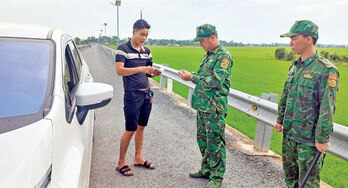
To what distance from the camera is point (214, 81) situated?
333cm

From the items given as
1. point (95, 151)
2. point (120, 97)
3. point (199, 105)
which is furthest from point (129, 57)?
point (120, 97)

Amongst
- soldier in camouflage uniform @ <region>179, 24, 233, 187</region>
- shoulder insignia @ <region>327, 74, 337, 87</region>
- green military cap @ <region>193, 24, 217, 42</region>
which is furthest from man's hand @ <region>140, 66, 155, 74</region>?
shoulder insignia @ <region>327, 74, 337, 87</region>

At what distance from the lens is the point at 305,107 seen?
8.57 feet

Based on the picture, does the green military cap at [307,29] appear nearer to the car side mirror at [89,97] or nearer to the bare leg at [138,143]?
the car side mirror at [89,97]

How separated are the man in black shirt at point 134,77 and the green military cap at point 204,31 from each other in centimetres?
67

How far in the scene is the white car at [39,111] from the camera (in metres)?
1.50

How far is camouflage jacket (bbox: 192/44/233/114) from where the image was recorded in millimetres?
3322

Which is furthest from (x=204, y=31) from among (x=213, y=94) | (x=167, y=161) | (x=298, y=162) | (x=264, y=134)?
(x=264, y=134)

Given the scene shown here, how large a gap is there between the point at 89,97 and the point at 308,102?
76.9 inches

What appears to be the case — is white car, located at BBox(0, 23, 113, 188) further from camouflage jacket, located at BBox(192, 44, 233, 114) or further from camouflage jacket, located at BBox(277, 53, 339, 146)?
camouflage jacket, located at BBox(277, 53, 339, 146)

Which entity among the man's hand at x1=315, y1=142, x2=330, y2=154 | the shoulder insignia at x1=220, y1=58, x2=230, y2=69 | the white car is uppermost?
the shoulder insignia at x1=220, y1=58, x2=230, y2=69

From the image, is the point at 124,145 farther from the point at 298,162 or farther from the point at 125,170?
the point at 298,162

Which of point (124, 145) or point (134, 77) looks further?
point (124, 145)

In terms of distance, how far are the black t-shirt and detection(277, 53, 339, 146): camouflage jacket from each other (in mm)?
1802
